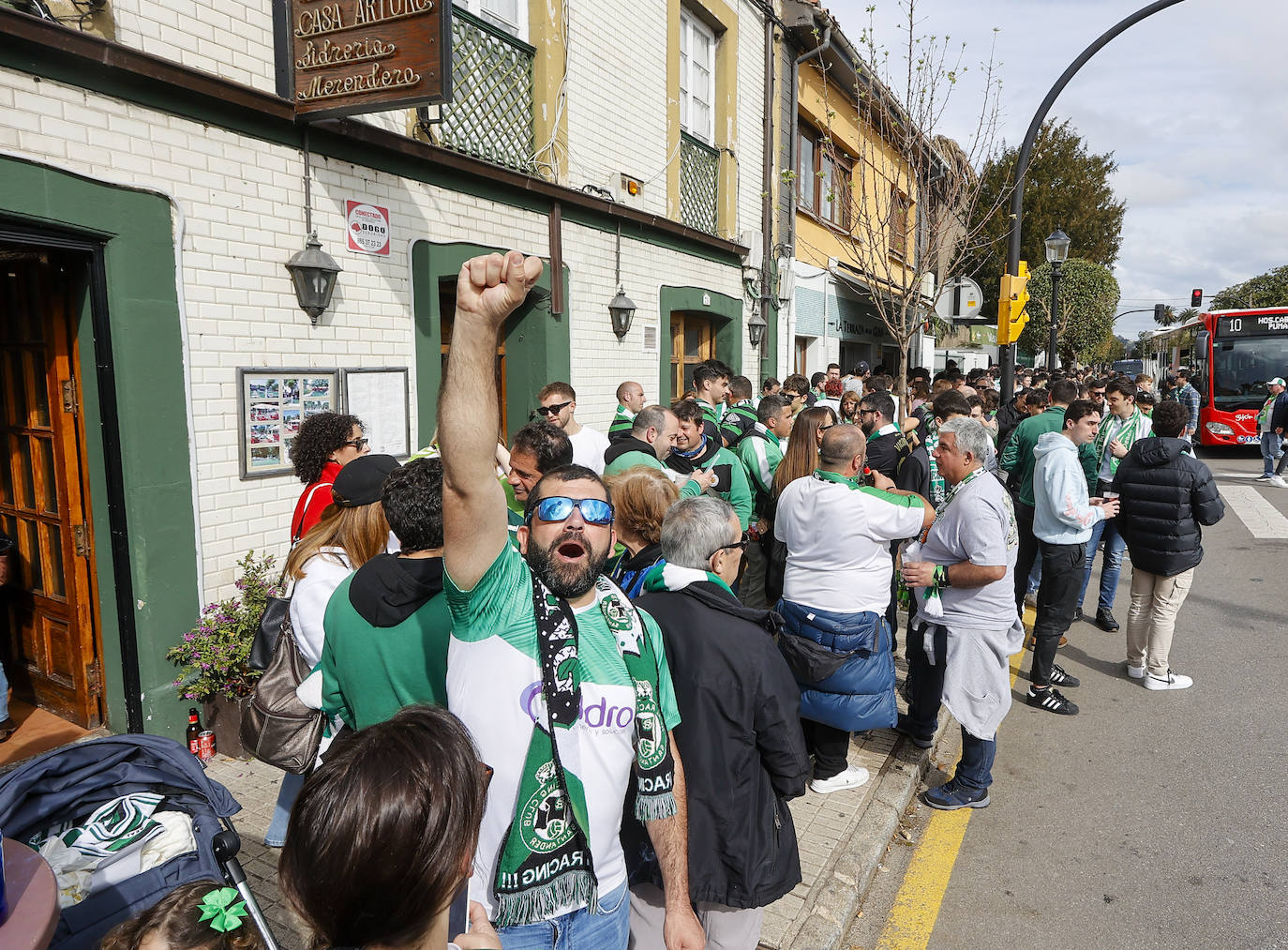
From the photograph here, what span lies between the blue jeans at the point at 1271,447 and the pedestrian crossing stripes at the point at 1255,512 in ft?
3.64

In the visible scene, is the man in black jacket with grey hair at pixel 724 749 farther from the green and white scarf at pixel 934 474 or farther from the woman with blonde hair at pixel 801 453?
the green and white scarf at pixel 934 474

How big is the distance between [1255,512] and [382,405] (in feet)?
43.3

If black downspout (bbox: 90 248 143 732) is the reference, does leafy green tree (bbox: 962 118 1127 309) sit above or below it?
above

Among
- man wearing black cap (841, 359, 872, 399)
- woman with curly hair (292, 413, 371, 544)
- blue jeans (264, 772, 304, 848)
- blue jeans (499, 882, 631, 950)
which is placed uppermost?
man wearing black cap (841, 359, 872, 399)

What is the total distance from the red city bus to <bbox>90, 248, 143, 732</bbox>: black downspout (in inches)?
932

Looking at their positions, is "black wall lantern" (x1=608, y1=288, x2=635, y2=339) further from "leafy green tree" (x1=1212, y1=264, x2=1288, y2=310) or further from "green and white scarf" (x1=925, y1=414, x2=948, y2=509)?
"leafy green tree" (x1=1212, y1=264, x2=1288, y2=310)

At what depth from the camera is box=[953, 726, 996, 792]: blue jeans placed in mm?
4430

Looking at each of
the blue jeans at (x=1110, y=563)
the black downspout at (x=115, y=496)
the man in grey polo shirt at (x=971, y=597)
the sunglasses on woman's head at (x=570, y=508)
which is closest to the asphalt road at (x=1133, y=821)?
the man in grey polo shirt at (x=971, y=597)

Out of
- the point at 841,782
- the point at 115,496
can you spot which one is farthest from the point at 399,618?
the point at 115,496

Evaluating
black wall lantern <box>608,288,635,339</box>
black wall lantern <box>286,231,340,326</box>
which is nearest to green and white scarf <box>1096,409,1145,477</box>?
black wall lantern <box>608,288,635,339</box>

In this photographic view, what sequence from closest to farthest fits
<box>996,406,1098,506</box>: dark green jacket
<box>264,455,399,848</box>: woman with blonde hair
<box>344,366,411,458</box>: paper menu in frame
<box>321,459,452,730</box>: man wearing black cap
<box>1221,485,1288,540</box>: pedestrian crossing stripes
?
<box>321,459,452,730</box>: man wearing black cap → <box>264,455,399,848</box>: woman with blonde hair → <box>344,366,411,458</box>: paper menu in frame → <box>996,406,1098,506</box>: dark green jacket → <box>1221,485,1288,540</box>: pedestrian crossing stripes

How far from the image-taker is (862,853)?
3.86 meters

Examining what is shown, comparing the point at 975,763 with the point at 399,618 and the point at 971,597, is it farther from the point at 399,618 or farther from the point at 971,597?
the point at 399,618

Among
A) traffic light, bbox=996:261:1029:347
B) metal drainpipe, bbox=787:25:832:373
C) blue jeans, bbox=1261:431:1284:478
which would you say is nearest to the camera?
traffic light, bbox=996:261:1029:347
